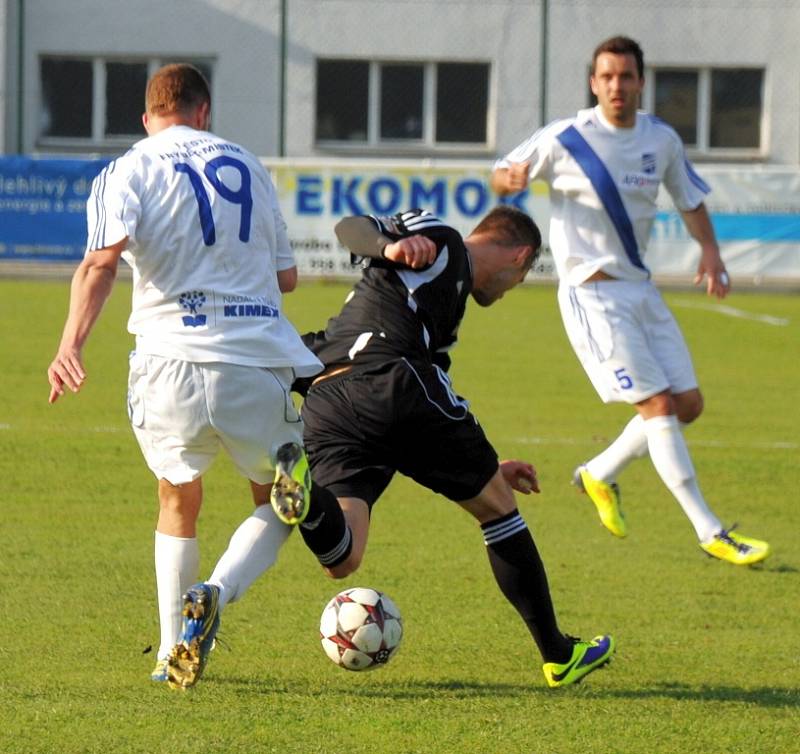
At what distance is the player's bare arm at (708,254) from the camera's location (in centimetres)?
731

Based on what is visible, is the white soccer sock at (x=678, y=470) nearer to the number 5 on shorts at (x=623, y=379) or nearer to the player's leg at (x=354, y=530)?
the number 5 on shorts at (x=623, y=379)

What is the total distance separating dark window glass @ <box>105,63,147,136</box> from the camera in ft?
88.9

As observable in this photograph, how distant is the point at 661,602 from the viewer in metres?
6.26

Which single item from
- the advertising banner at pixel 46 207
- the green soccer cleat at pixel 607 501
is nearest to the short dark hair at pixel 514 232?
the green soccer cleat at pixel 607 501

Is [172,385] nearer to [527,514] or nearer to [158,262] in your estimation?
[158,262]

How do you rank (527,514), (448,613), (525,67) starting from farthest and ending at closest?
(525,67) → (527,514) → (448,613)

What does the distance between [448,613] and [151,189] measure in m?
2.18

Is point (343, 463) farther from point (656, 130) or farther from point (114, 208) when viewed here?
point (656, 130)

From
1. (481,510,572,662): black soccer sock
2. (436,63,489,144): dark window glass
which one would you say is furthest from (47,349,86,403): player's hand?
(436,63,489,144): dark window glass

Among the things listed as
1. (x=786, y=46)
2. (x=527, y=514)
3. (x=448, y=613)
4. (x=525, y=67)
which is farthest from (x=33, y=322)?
(x=786, y=46)

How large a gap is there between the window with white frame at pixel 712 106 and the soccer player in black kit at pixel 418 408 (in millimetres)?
23206

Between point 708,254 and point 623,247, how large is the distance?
0.41 meters

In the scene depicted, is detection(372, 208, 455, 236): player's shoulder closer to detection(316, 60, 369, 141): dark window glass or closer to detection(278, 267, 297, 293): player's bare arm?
detection(278, 267, 297, 293): player's bare arm

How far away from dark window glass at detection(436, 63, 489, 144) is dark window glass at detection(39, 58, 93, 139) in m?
6.05
